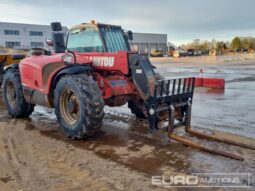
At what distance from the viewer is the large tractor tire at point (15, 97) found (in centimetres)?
764

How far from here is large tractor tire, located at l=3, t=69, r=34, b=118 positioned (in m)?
7.64

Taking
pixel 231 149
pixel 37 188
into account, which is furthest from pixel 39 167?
pixel 231 149

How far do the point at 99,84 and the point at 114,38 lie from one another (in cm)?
114

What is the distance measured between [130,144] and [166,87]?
1.24 m

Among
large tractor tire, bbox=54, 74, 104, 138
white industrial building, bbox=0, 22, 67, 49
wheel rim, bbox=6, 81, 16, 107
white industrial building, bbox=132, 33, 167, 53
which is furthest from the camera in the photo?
white industrial building, bbox=132, 33, 167, 53

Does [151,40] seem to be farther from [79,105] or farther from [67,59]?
[79,105]

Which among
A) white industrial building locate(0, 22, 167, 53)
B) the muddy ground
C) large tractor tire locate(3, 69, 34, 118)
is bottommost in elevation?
the muddy ground

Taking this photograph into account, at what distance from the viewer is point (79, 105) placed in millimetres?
5617

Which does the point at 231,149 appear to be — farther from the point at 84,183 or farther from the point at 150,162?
the point at 84,183

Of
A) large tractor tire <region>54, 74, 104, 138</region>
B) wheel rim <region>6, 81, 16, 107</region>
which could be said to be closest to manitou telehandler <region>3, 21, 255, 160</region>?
large tractor tire <region>54, 74, 104, 138</region>

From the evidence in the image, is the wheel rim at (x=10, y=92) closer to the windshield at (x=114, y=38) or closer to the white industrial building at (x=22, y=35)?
the windshield at (x=114, y=38)

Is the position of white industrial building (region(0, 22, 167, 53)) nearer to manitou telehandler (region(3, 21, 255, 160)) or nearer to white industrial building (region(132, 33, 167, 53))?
white industrial building (region(132, 33, 167, 53))

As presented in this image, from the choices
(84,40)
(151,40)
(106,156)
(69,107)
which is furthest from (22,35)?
(106,156)

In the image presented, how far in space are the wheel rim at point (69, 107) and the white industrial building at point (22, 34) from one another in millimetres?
71006
